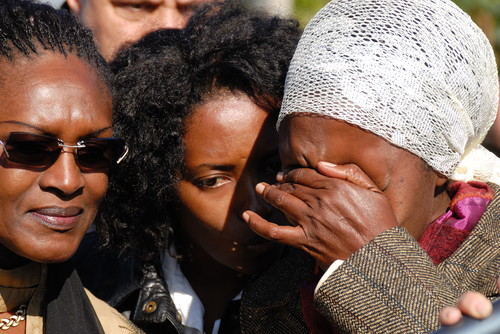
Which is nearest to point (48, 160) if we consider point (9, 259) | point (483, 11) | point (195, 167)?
point (9, 259)

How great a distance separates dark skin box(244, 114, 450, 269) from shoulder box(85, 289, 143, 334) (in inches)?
32.9

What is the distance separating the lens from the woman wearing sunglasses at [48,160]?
2572mm

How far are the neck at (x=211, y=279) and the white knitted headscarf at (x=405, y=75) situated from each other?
1175 millimetres

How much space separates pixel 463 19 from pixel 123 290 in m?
1.95

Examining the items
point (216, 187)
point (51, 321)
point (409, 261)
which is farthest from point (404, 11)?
point (51, 321)

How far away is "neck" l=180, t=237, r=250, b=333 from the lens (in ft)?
11.7

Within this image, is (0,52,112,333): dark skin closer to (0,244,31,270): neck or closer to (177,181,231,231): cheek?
(0,244,31,270): neck

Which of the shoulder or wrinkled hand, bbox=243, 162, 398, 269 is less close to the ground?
wrinkled hand, bbox=243, 162, 398, 269

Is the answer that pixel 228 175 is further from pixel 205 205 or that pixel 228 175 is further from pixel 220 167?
pixel 205 205

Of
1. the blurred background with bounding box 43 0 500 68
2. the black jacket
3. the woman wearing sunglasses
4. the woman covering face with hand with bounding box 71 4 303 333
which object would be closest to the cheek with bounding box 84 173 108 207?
the woman wearing sunglasses

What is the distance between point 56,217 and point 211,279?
3.80ft

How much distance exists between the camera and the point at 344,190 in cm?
251

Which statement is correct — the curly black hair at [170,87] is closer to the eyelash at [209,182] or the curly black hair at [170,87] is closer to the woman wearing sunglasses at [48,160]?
the eyelash at [209,182]

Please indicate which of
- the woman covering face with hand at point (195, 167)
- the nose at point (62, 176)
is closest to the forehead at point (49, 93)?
the nose at point (62, 176)
